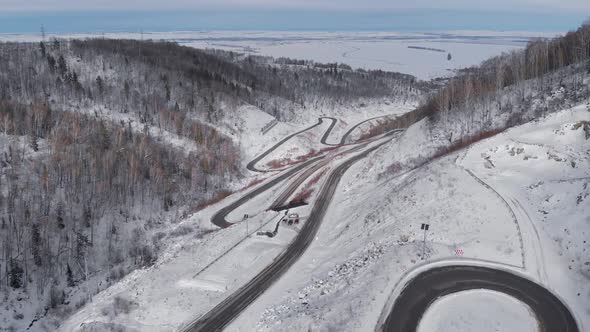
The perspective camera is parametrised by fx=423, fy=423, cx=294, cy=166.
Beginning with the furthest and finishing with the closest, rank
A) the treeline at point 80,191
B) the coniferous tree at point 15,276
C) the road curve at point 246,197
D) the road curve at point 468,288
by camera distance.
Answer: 1. the road curve at point 246,197
2. the treeline at point 80,191
3. the coniferous tree at point 15,276
4. the road curve at point 468,288

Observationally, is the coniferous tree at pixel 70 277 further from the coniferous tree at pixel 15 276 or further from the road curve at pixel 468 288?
the road curve at pixel 468 288

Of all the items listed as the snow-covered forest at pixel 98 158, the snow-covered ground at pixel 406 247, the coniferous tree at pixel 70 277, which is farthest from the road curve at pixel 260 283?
the coniferous tree at pixel 70 277

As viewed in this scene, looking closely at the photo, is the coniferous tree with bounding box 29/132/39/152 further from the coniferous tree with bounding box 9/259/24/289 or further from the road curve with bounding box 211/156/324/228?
the road curve with bounding box 211/156/324/228

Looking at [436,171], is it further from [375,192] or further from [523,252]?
[523,252]

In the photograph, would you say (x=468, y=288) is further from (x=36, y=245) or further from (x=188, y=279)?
(x=36, y=245)

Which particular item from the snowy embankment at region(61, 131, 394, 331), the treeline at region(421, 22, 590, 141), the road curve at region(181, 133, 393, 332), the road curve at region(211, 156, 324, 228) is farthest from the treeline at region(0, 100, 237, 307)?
the treeline at region(421, 22, 590, 141)

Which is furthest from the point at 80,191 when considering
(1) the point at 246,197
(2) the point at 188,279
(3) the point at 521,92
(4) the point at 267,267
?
(3) the point at 521,92
